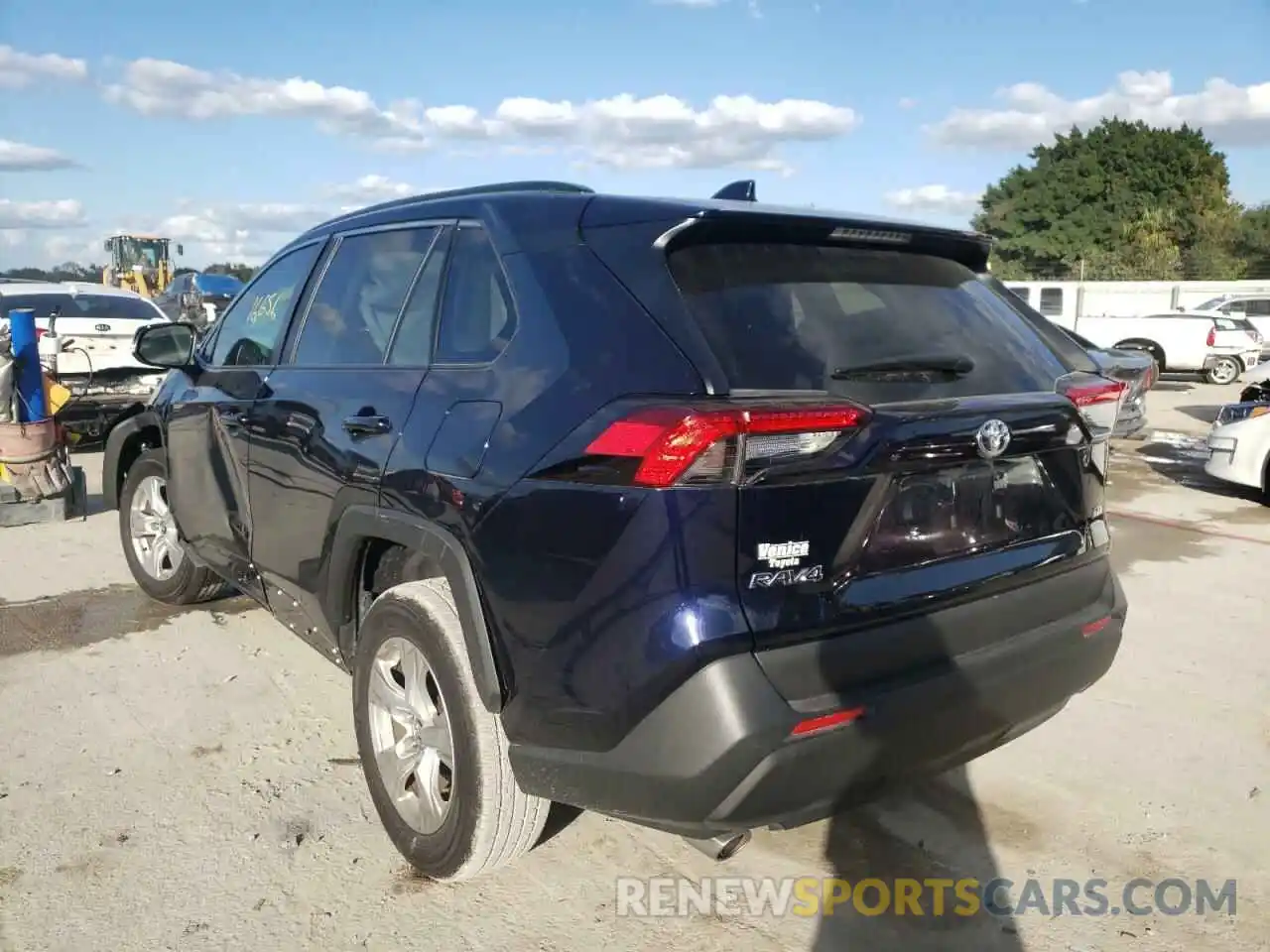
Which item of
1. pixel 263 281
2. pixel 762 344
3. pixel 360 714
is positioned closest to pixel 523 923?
pixel 360 714

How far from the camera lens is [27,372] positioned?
22.6ft

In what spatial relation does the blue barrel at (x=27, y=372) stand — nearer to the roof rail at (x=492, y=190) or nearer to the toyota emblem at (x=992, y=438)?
the roof rail at (x=492, y=190)

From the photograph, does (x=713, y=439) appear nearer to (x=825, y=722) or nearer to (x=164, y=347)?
(x=825, y=722)

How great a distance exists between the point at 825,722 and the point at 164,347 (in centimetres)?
358

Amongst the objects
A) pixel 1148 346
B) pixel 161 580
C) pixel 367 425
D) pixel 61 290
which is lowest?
pixel 161 580

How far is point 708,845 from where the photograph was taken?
8.11 feet

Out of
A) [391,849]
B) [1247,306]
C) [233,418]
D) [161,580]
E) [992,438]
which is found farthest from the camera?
[1247,306]

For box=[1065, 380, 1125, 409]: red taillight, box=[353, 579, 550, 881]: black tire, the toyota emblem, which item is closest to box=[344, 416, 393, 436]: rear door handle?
box=[353, 579, 550, 881]: black tire

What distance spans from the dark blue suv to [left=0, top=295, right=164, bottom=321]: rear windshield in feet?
30.2

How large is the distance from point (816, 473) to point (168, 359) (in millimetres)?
3396

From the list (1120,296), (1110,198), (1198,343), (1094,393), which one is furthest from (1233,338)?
(1110,198)

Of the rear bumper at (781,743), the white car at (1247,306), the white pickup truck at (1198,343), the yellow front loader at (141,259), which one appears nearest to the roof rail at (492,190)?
the rear bumper at (781,743)

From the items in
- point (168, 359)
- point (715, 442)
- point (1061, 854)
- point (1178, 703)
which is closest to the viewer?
point (715, 442)

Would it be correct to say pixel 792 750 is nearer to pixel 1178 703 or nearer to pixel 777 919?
pixel 777 919
